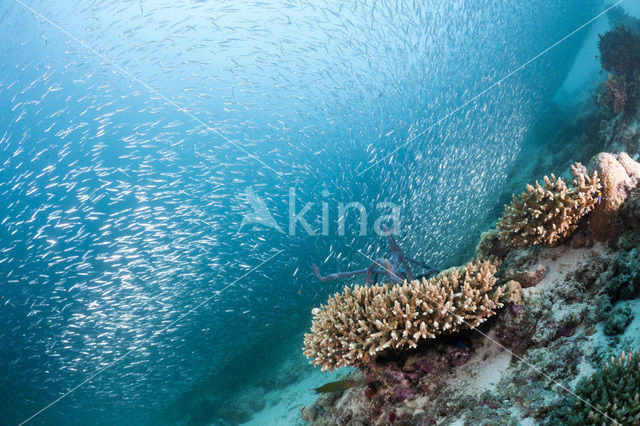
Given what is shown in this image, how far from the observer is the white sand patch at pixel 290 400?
9315 millimetres

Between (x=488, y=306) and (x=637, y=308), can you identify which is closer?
(x=637, y=308)

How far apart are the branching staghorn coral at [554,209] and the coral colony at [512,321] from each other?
1cm

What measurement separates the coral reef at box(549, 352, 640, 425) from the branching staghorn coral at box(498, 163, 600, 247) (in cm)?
175

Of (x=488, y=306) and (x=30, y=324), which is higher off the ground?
(x=488, y=306)

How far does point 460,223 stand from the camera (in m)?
10.1

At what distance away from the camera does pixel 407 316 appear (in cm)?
334

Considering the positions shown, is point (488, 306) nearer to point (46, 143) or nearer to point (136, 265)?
point (136, 265)

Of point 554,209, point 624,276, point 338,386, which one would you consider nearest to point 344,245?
point 338,386

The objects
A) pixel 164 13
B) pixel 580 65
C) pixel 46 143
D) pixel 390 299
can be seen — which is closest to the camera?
pixel 390 299

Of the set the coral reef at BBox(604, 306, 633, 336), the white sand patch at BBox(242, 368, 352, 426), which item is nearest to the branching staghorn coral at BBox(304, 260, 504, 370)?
the coral reef at BBox(604, 306, 633, 336)

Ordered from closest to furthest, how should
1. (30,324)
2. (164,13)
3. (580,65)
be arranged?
1. (30,324)
2. (164,13)
3. (580,65)

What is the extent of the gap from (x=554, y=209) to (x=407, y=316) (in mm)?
2033

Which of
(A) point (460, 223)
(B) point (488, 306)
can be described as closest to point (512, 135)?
(A) point (460, 223)

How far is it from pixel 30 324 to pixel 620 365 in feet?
57.5
